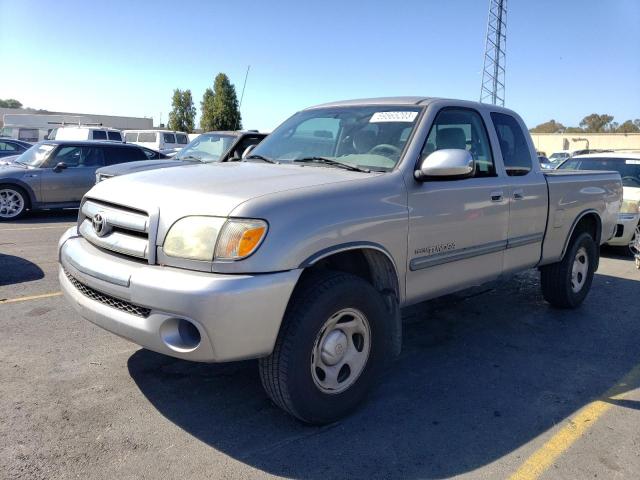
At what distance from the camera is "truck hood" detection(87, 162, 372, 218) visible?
2.88 meters

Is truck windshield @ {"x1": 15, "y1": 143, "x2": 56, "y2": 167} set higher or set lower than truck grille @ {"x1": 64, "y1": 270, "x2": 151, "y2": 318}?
higher

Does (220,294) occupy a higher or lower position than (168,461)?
higher

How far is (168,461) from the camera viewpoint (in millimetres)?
2781

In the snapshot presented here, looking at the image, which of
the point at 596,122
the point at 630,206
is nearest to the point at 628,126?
the point at 596,122

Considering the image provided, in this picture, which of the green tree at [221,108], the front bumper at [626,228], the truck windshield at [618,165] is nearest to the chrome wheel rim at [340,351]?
the front bumper at [626,228]

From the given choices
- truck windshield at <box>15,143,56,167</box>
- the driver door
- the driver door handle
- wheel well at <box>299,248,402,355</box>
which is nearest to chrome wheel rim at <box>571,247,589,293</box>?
the driver door handle

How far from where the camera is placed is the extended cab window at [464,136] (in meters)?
4.03

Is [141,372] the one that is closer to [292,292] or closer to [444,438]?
[292,292]

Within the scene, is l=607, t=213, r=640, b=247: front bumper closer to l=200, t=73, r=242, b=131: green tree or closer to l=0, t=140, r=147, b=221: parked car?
l=0, t=140, r=147, b=221: parked car

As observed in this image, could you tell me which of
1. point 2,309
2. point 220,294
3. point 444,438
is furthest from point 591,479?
point 2,309

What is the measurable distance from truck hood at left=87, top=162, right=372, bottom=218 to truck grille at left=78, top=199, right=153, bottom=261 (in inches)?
2.3

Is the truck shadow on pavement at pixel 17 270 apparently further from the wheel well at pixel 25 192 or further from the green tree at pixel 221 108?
the green tree at pixel 221 108

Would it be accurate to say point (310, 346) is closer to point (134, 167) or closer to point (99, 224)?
point (99, 224)

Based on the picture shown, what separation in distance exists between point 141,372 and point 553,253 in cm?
388
